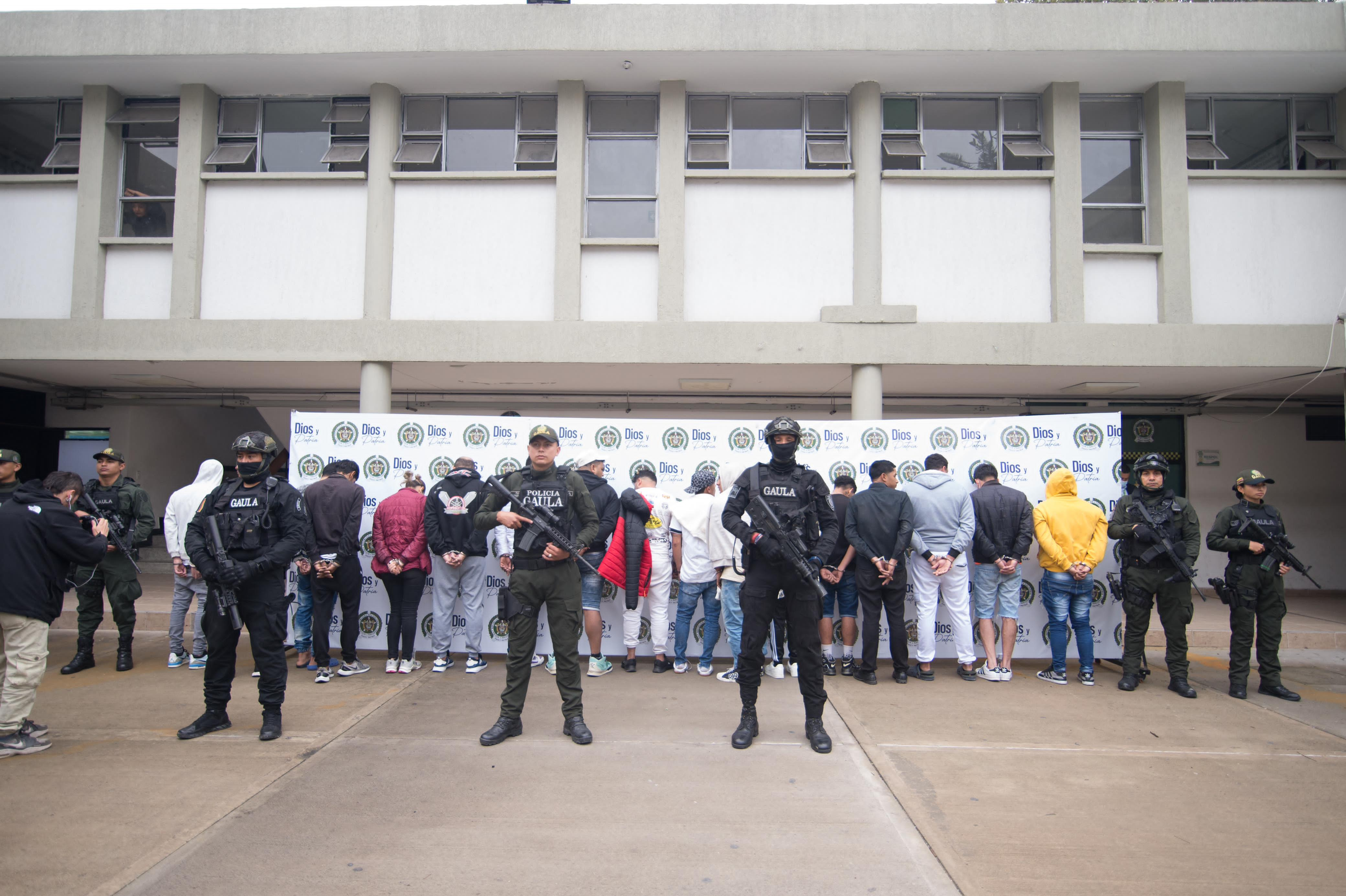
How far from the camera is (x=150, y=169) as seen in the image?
9.60 metres

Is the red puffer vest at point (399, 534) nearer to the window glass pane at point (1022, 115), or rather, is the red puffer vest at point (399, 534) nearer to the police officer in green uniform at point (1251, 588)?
the police officer in green uniform at point (1251, 588)

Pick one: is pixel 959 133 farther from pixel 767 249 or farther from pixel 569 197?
pixel 569 197

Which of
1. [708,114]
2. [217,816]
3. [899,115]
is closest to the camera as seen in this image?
[217,816]

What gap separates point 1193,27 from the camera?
27.4 feet

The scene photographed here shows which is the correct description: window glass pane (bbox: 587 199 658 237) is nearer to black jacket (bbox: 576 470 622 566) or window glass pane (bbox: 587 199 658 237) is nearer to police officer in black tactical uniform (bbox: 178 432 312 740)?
black jacket (bbox: 576 470 622 566)

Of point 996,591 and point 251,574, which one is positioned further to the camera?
point 996,591

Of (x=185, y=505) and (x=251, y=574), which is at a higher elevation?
(x=185, y=505)

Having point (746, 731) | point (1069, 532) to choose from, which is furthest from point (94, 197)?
point (1069, 532)

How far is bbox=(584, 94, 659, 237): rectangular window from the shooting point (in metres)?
9.23

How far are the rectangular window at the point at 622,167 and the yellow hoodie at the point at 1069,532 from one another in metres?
5.66

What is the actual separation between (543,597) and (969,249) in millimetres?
7152

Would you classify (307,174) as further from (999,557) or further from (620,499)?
(999,557)

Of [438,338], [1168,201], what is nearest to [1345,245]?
[1168,201]

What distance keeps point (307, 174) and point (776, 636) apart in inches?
320
